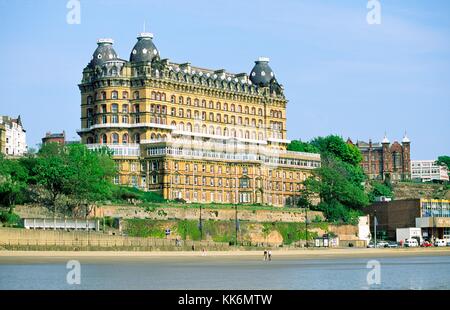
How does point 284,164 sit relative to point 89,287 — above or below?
above

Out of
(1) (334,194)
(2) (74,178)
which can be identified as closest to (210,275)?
(2) (74,178)

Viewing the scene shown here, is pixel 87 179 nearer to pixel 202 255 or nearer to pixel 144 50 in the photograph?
pixel 202 255

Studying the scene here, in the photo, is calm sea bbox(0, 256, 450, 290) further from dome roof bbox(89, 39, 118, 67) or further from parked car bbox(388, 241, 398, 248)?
dome roof bbox(89, 39, 118, 67)

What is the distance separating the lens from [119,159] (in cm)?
15612

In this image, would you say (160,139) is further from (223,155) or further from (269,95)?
(269,95)

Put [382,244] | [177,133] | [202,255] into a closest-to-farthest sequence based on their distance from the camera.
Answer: [202,255] → [382,244] → [177,133]

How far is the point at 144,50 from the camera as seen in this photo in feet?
539

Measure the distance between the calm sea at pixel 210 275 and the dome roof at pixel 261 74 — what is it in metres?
86.7

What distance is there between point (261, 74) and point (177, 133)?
27234 mm

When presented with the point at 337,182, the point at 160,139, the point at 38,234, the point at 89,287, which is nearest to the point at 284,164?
the point at 337,182

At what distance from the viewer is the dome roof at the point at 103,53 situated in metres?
168

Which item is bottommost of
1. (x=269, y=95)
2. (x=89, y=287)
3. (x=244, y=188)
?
(x=89, y=287)

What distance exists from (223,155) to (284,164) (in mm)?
13776

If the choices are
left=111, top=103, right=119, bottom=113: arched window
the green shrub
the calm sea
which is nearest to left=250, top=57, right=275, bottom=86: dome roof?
left=111, top=103, right=119, bottom=113: arched window
